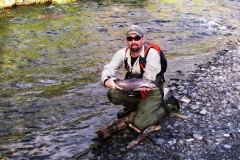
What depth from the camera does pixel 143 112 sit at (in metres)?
6.96

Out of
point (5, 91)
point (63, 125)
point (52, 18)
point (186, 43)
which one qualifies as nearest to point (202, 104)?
point (63, 125)

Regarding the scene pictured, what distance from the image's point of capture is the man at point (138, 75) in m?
6.62

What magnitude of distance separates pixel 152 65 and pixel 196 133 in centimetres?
173

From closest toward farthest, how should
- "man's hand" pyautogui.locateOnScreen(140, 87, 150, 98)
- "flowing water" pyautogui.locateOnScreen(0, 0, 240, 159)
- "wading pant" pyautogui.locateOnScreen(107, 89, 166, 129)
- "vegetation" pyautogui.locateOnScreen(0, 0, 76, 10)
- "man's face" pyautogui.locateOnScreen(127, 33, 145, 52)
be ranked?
1. "man's face" pyautogui.locateOnScreen(127, 33, 145, 52)
2. "man's hand" pyautogui.locateOnScreen(140, 87, 150, 98)
3. "wading pant" pyautogui.locateOnScreen(107, 89, 166, 129)
4. "flowing water" pyautogui.locateOnScreen(0, 0, 240, 159)
5. "vegetation" pyautogui.locateOnScreen(0, 0, 76, 10)

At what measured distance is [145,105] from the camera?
7062 mm

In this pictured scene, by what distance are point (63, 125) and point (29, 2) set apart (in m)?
19.3

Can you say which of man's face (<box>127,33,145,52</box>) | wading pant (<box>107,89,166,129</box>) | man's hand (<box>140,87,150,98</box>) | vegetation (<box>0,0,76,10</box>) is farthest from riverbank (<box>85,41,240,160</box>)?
vegetation (<box>0,0,76,10</box>)

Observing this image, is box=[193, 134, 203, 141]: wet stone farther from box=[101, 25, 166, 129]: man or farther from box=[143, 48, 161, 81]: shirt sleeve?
box=[143, 48, 161, 81]: shirt sleeve

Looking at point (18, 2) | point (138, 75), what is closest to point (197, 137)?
point (138, 75)

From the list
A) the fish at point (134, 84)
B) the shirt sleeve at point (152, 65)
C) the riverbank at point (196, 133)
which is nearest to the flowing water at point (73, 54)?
the riverbank at point (196, 133)

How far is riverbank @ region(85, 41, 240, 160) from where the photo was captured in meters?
5.95

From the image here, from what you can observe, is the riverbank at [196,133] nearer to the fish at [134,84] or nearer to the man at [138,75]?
the man at [138,75]

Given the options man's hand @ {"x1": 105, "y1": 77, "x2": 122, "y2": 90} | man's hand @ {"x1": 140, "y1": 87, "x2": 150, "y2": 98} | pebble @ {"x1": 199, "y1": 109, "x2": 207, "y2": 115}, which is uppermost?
man's hand @ {"x1": 105, "y1": 77, "x2": 122, "y2": 90}

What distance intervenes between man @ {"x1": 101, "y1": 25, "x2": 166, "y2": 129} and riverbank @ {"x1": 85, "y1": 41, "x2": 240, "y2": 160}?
329 millimetres
